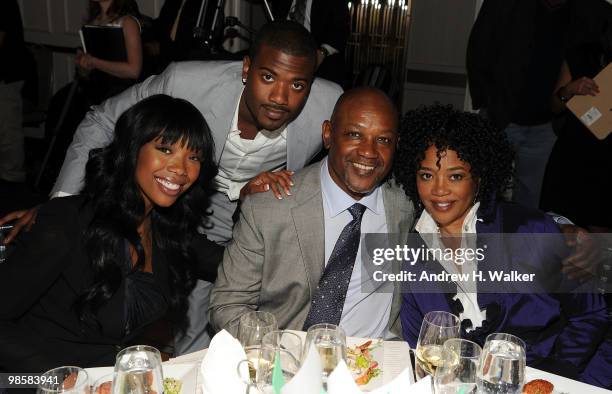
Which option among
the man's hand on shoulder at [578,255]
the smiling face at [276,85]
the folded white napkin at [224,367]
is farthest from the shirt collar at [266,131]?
the folded white napkin at [224,367]

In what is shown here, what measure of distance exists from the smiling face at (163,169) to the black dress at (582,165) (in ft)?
8.31

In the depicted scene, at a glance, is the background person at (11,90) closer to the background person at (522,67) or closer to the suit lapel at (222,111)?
the suit lapel at (222,111)

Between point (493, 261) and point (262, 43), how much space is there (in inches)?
48.4

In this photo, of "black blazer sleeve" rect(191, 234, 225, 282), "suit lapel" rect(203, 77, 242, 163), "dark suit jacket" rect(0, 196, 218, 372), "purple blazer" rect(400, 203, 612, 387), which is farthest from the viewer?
"suit lapel" rect(203, 77, 242, 163)

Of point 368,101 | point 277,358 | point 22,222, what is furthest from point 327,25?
point 277,358

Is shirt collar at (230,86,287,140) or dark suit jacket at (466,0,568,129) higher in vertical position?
dark suit jacket at (466,0,568,129)

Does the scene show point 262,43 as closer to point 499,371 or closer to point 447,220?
point 447,220

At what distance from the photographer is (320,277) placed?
7.09ft

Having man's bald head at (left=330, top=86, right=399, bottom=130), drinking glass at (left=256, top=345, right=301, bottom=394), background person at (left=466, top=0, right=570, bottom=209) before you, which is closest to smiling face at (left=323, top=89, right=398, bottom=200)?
man's bald head at (left=330, top=86, right=399, bottom=130)

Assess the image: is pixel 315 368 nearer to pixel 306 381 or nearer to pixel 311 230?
pixel 306 381

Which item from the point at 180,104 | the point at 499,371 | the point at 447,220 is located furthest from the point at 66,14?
the point at 499,371

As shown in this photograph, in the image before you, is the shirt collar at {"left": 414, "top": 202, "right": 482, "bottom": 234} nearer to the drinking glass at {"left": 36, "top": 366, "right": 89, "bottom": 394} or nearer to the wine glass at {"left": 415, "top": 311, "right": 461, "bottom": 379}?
the wine glass at {"left": 415, "top": 311, "right": 461, "bottom": 379}

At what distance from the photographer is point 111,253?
6.41ft

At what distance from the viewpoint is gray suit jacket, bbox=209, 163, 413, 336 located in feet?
7.02
